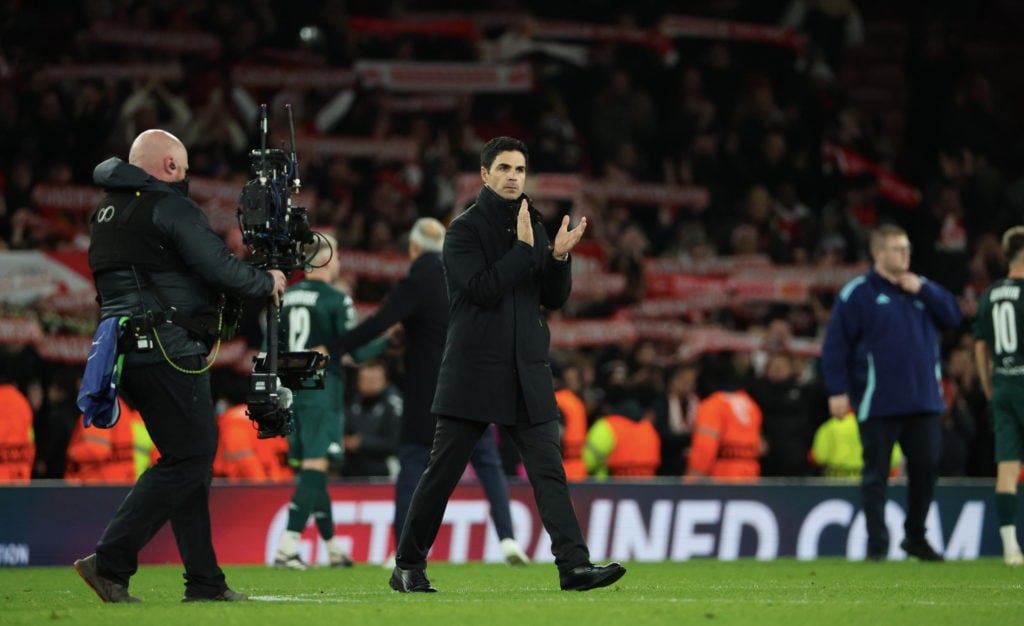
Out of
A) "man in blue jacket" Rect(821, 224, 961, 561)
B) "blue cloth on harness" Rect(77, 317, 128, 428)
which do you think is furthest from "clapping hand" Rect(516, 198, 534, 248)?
"man in blue jacket" Rect(821, 224, 961, 561)

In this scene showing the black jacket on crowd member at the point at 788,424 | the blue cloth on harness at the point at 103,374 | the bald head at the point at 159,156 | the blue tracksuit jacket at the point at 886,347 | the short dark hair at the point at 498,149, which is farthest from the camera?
the black jacket on crowd member at the point at 788,424

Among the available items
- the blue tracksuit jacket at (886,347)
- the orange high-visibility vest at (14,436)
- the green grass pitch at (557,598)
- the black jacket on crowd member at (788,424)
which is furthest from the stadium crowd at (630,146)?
the green grass pitch at (557,598)

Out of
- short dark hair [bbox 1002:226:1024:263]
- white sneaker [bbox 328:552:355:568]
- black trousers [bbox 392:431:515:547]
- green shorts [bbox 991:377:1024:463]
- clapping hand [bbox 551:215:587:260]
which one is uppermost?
short dark hair [bbox 1002:226:1024:263]

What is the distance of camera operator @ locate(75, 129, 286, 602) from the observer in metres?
8.67

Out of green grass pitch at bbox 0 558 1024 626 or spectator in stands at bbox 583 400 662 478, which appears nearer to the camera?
green grass pitch at bbox 0 558 1024 626

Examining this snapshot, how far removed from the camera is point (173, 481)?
869 centimetres

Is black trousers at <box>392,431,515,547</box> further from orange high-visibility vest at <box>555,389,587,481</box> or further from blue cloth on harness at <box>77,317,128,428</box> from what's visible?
orange high-visibility vest at <box>555,389,587,481</box>

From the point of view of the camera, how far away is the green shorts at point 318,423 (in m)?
13.0

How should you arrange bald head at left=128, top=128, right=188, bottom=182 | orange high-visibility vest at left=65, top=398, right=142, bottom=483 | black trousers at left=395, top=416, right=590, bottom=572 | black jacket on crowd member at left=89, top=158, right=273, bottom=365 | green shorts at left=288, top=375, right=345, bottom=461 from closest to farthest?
1. black jacket on crowd member at left=89, top=158, right=273, bottom=365
2. black trousers at left=395, top=416, right=590, bottom=572
3. bald head at left=128, top=128, right=188, bottom=182
4. green shorts at left=288, top=375, right=345, bottom=461
5. orange high-visibility vest at left=65, top=398, right=142, bottom=483

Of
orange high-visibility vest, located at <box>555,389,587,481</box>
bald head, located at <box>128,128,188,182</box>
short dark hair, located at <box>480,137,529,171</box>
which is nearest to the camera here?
bald head, located at <box>128,128,188,182</box>

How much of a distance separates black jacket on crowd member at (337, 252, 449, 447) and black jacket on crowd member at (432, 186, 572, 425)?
3.15 m

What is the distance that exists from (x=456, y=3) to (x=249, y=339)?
314 inches

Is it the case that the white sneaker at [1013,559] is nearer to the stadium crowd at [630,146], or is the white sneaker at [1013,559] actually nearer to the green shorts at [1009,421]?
the green shorts at [1009,421]

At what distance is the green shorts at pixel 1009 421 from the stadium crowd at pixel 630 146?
437cm
